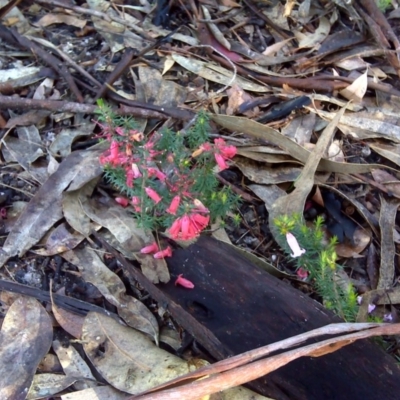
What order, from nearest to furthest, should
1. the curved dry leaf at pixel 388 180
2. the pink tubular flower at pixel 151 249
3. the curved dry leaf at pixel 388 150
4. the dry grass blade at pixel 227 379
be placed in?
the dry grass blade at pixel 227 379
the pink tubular flower at pixel 151 249
the curved dry leaf at pixel 388 180
the curved dry leaf at pixel 388 150

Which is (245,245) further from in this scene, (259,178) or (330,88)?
(330,88)

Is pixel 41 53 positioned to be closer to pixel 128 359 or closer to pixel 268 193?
pixel 268 193

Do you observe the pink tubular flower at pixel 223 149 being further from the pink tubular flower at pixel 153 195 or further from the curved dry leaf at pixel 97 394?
the curved dry leaf at pixel 97 394

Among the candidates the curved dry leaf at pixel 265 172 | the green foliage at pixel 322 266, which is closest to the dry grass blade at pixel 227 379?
the green foliage at pixel 322 266

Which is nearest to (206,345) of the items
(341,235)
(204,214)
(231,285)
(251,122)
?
(231,285)

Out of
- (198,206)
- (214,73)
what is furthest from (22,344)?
(214,73)

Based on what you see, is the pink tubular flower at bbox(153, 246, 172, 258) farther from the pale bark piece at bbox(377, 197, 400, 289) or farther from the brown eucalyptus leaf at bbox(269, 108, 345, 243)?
the pale bark piece at bbox(377, 197, 400, 289)
